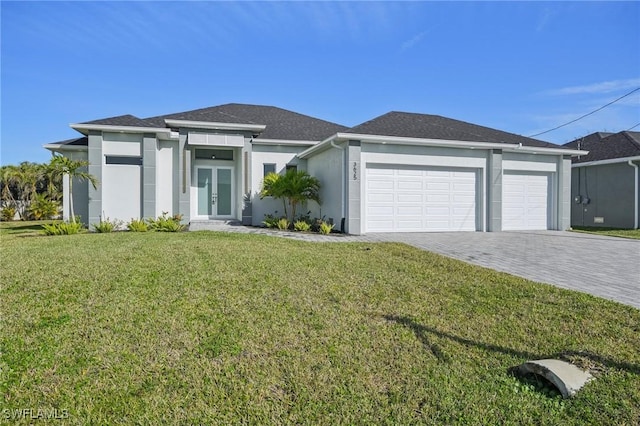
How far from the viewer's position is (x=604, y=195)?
17.3 meters

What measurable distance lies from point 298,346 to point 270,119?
16.1m

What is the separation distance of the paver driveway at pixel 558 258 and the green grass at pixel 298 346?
2.47 ft

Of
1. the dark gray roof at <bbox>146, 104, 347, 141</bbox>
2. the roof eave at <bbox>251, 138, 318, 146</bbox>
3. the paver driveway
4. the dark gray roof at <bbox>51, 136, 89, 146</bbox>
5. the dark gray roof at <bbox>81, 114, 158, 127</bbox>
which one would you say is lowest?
the paver driveway

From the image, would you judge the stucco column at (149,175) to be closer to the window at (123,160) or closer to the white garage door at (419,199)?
the window at (123,160)

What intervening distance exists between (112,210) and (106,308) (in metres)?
10.8

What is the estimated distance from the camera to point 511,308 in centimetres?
452

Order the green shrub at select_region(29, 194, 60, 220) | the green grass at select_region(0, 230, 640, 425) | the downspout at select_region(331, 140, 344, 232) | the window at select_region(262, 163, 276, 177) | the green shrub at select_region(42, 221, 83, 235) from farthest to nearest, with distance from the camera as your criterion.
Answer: the green shrub at select_region(29, 194, 60, 220) → the window at select_region(262, 163, 276, 177) → the downspout at select_region(331, 140, 344, 232) → the green shrub at select_region(42, 221, 83, 235) → the green grass at select_region(0, 230, 640, 425)

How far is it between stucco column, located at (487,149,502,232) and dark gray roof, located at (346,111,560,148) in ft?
2.28

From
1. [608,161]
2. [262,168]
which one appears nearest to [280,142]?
[262,168]

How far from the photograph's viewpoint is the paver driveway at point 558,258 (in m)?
5.61

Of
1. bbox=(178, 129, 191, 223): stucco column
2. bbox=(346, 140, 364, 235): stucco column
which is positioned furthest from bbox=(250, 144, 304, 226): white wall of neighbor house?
bbox=(346, 140, 364, 235): stucco column

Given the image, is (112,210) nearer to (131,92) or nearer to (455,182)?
(131,92)

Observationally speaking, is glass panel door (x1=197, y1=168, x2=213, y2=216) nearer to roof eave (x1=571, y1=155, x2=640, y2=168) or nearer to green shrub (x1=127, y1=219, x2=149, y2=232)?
green shrub (x1=127, y1=219, x2=149, y2=232)

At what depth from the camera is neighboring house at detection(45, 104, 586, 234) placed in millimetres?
12484
